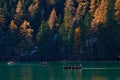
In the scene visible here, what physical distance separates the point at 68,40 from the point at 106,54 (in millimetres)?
17472

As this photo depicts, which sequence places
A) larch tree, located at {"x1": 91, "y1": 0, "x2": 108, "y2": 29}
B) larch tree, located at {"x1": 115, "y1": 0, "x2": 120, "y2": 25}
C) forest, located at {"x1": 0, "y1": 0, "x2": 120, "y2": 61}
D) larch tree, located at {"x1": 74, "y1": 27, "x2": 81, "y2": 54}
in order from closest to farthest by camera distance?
forest, located at {"x1": 0, "y1": 0, "x2": 120, "y2": 61} → larch tree, located at {"x1": 115, "y1": 0, "x2": 120, "y2": 25} → larch tree, located at {"x1": 91, "y1": 0, "x2": 108, "y2": 29} → larch tree, located at {"x1": 74, "y1": 27, "x2": 81, "y2": 54}

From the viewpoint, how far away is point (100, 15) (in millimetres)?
184375

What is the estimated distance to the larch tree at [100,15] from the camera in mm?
182125

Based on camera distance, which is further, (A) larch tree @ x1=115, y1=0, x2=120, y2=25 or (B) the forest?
(A) larch tree @ x1=115, y1=0, x2=120, y2=25

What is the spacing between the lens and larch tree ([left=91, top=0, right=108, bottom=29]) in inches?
7170

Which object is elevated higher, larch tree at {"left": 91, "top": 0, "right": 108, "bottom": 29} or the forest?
larch tree at {"left": 91, "top": 0, "right": 108, "bottom": 29}

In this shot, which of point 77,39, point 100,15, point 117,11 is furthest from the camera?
point 77,39

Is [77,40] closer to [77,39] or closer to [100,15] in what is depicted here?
[77,39]

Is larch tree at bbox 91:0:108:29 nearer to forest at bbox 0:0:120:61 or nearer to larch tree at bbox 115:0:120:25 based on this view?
forest at bbox 0:0:120:61

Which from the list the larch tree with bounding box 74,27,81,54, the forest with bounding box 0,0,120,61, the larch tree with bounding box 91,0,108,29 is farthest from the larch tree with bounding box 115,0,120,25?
the larch tree with bounding box 74,27,81,54

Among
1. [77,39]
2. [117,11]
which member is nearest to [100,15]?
[117,11]

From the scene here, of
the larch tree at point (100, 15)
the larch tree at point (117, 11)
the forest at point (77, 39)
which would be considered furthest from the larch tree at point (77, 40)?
the larch tree at point (117, 11)

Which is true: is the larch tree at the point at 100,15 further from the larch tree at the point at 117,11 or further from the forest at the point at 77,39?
the larch tree at the point at 117,11

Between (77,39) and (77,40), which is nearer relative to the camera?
(77,40)
